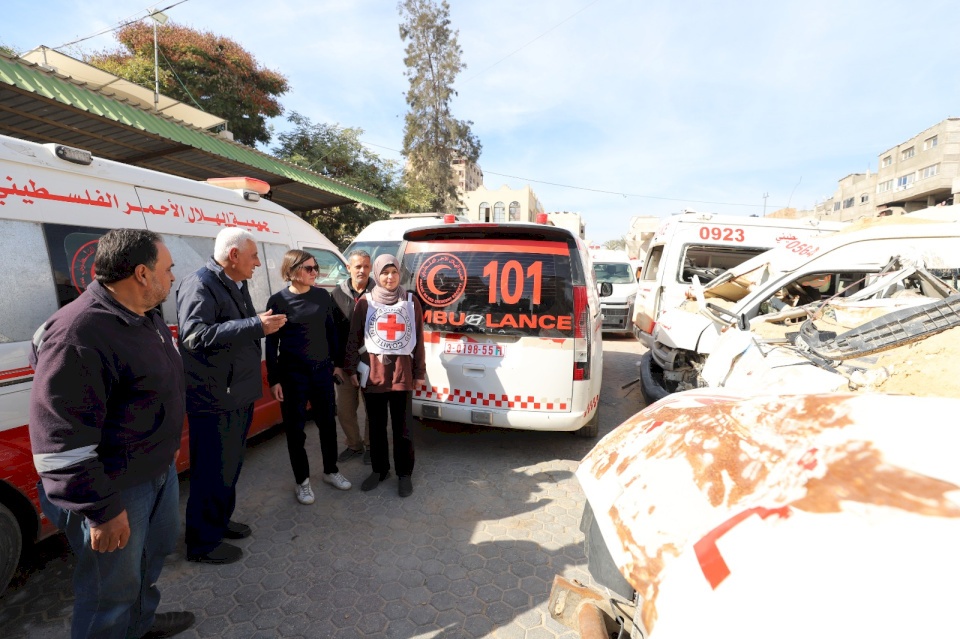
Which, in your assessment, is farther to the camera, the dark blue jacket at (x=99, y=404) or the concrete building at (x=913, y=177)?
the concrete building at (x=913, y=177)

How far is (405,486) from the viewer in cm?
352

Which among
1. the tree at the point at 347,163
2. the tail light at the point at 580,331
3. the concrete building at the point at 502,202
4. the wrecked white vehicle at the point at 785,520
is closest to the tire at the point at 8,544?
the wrecked white vehicle at the point at 785,520

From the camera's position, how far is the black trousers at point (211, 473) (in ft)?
8.65

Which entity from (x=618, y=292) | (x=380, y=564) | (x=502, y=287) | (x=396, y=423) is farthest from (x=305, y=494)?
(x=618, y=292)

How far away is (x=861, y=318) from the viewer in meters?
3.75

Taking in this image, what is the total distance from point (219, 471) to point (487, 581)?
66.9 inches

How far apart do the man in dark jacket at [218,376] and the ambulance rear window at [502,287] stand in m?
1.52

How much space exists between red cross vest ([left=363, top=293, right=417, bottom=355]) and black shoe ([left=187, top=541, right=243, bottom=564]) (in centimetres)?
150

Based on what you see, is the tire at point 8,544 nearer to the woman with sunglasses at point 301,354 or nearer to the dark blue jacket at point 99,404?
the dark blue jacket at point 99,404

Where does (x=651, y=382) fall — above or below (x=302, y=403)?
below

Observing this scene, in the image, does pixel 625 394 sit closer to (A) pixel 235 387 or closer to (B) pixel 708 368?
(B) pixel 708 368

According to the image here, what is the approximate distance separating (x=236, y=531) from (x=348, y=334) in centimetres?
155

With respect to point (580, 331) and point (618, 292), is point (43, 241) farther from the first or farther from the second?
point (618, 292)

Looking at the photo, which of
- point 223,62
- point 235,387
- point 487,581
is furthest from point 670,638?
point 223,62
